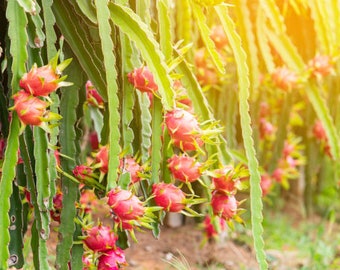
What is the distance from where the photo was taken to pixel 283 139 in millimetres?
3223

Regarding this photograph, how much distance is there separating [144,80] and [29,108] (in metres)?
0.32

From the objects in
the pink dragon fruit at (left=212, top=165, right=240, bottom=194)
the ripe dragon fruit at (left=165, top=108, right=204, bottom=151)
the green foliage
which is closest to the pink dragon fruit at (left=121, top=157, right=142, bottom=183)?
the green foliage

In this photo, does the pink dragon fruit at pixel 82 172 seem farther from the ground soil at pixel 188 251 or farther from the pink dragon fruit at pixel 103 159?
the ground soil at pixel 188 251

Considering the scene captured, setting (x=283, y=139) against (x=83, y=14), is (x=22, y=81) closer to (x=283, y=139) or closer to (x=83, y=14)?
(x=83, y=14)

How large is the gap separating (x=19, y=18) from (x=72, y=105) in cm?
30

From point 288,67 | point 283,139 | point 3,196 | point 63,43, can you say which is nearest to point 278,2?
point 288,67

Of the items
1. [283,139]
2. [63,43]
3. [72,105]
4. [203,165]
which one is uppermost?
[63,43]

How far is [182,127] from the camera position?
5.19 ft

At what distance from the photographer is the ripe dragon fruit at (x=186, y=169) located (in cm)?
164

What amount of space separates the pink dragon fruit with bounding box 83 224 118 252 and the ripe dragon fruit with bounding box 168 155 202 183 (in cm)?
21

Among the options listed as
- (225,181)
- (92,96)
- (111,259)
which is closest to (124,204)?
(111,259)

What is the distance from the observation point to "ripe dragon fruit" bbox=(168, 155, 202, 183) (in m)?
1.64

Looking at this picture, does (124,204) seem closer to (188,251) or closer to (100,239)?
(100,239)

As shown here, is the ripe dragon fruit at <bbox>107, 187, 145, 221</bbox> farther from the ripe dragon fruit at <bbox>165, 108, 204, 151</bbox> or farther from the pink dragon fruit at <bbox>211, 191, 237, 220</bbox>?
the pink dragon fruit at <bbox>211, 191, 237, 220</bbox>
